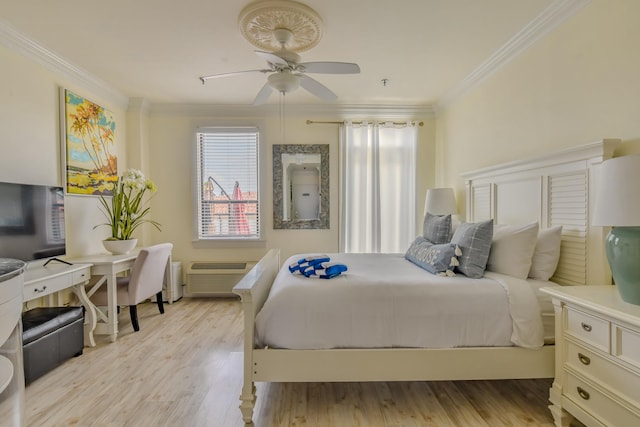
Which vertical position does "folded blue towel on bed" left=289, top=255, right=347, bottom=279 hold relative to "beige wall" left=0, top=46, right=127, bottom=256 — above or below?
below

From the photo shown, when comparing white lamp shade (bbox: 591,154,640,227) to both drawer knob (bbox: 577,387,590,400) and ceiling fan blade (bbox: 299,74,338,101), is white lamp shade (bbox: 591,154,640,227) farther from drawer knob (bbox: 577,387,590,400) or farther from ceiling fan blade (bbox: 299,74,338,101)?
ceiling fan blade (bbox: 299,74,338,101)

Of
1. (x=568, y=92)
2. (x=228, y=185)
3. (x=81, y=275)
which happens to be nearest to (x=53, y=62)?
(x=81, y=275)

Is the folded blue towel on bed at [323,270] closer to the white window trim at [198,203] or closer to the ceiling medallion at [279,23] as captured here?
the ceiling medallion at [279,23]

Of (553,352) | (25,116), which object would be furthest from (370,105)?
(25,116)

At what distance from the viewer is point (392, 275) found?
2.18m

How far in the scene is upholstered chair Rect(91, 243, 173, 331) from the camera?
3.01 metres

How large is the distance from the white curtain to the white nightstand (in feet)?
8.30

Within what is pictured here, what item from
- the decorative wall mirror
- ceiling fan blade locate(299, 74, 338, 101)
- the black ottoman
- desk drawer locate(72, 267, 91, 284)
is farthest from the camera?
the decorative wall mirror

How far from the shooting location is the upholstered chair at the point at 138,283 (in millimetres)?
3011

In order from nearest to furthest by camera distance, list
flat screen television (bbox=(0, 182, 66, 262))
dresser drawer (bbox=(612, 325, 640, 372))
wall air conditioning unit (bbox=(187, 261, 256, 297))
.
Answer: dresser drawer (bbox=(612, 325, 640, 372)) < flat screen television (bbox=(0, 182, 66, 262)) < wall air conditioning unit (bbox=(187, 261, 256, 297))

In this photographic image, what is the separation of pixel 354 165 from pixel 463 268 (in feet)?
7.87

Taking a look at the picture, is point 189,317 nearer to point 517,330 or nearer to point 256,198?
point 256,198

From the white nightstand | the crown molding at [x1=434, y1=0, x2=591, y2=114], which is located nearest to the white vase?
the white nightstand

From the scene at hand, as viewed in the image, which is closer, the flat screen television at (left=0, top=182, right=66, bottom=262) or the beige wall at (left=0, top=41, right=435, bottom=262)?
the flat screen television at (left=0, top=182, right=66, bottom=262)
